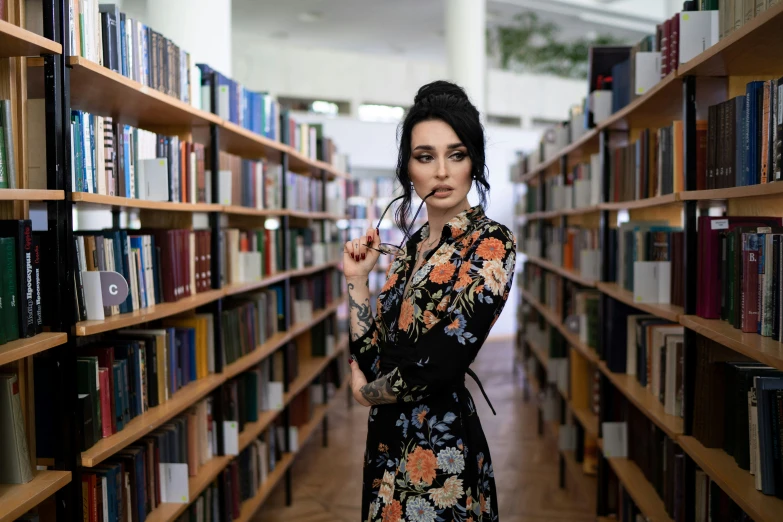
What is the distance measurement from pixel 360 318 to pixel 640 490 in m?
1.52

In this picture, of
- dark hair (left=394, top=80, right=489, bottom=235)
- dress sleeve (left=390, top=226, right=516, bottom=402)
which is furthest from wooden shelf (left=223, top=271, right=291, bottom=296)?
dress sleeve (left=390, top=226, right=516, bottom=402)

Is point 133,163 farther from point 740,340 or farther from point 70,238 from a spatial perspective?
point 740,340

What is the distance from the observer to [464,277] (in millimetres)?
1438

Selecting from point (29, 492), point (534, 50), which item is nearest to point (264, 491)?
point (29, 492)

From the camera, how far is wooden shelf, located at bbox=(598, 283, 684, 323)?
214 centimetres

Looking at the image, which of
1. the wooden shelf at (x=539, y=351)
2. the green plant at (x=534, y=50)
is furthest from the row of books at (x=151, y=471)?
the green plant at (x=534, y=50)

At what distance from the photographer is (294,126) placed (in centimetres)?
438

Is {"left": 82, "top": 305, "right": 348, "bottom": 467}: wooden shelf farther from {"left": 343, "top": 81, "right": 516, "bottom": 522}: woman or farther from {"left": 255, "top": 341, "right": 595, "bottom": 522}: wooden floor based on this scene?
{"left": 343, "top": 81, "right": 516, "bottom": 522}: woman

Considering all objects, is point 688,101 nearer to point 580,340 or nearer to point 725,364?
point 725,364

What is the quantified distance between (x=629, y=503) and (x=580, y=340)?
42.1 inches

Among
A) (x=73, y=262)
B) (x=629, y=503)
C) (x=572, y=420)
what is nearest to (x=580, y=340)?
(x=572, y=420)

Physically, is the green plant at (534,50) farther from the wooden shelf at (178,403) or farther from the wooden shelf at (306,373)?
the wooden shelf at (178,403)

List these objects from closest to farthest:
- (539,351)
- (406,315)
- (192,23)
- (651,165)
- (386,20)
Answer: (406,315), (651,165), (192,23), (539,351), (386,20)

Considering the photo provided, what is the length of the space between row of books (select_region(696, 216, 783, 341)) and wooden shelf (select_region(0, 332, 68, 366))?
1.65 meters
